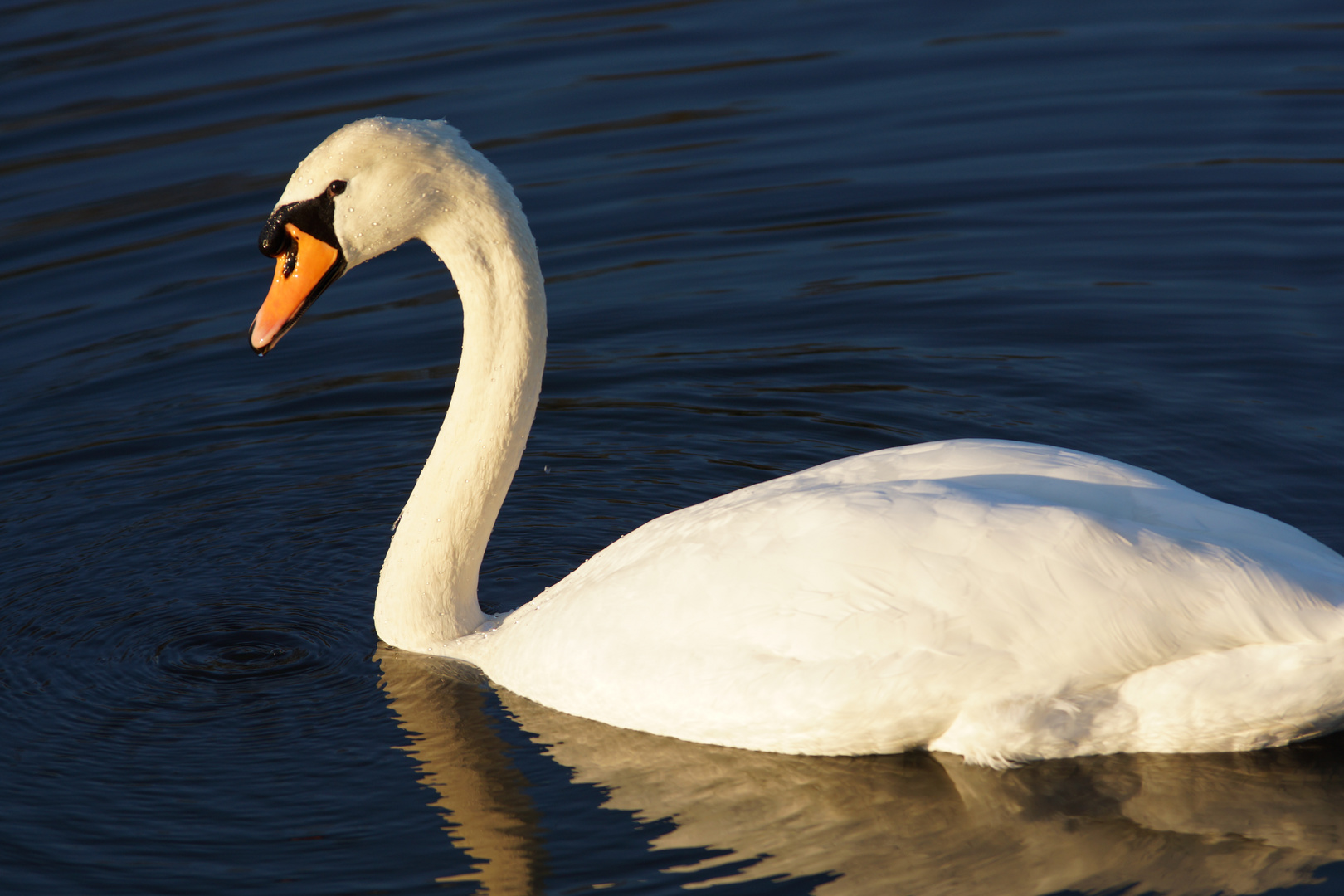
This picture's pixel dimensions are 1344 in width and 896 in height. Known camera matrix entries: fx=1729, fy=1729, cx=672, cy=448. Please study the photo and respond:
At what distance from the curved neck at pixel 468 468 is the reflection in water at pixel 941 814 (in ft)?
2.66

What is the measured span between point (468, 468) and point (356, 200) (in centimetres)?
122

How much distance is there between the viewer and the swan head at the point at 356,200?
6.54m

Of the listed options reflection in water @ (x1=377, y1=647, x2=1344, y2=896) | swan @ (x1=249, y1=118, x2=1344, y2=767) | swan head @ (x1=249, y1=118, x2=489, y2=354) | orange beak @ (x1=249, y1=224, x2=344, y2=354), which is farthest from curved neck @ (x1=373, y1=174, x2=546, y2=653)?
reflection in water @ (x1=377, y1=647, x2=1344, y2=896)

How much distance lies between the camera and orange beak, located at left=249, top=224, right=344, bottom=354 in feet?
22.0

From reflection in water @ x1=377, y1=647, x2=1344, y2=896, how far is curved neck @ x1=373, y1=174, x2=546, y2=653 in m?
0.81

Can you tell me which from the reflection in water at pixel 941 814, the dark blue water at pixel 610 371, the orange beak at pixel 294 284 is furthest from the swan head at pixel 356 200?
the reflection in water at pixel 941 814

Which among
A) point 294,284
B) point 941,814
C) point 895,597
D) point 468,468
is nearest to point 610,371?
point 468,468

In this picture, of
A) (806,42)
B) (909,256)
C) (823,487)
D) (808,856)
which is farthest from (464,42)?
(808,856)

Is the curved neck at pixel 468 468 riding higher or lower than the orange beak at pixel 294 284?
lower

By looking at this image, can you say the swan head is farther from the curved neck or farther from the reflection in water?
the reflection in water

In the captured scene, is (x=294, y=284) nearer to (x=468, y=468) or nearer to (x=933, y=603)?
(x=468, y=468)

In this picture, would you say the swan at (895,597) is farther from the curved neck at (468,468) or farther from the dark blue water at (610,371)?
the dark blue water at (610,371)

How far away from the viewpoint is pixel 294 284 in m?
6.76

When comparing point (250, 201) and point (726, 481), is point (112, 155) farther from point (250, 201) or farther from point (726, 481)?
point (726, 481)
